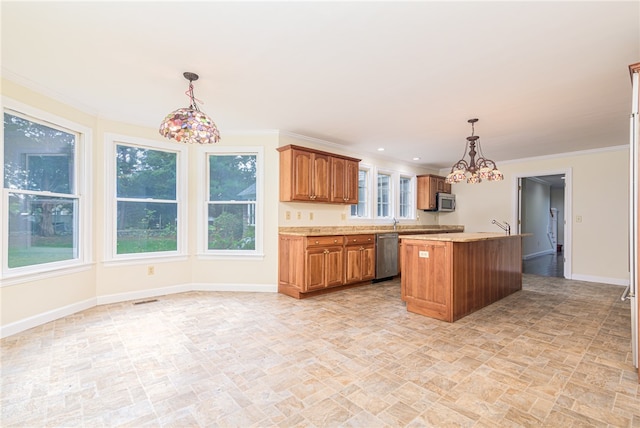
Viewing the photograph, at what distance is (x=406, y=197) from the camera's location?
7270 millimetres

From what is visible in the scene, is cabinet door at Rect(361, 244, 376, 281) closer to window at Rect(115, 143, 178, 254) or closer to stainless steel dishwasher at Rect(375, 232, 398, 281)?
stainless steel dishwasher at Rect(375, 232, 398, 281)

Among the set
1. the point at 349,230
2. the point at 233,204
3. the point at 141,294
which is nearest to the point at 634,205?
the point at 349,230

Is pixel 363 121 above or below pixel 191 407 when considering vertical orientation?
above

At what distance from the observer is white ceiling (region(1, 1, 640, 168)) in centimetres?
198

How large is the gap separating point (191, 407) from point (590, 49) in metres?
3.96

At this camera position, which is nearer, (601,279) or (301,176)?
(301,176)

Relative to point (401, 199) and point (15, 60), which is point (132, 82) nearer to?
point (15, 60)

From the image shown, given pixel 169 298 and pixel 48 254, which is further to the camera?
pixel 169 298

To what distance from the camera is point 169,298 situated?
13.9ft

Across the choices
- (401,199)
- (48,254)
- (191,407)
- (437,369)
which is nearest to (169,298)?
(48,254)

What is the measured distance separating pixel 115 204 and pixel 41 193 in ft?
2.72

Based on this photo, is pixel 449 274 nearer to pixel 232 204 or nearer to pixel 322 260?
pixel 322 260

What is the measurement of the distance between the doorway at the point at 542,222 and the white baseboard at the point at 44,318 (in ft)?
26.4

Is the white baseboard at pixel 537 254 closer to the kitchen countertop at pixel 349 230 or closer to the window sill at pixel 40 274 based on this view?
the kitchen countertop at pixel 349 230
